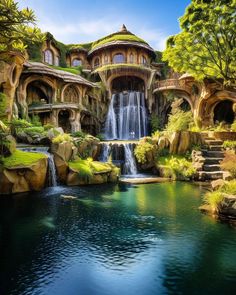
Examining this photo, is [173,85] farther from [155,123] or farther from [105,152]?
[105,152]

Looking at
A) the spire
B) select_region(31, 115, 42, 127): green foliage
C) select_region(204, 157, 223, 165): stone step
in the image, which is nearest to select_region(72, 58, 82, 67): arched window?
the spire

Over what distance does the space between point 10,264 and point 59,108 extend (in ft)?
→ 85.4

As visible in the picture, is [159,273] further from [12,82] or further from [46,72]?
[46,72]

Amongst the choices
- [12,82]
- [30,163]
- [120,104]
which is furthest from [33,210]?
[120,104]

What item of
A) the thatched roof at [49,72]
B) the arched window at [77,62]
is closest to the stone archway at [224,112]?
the thatched roof at [49,72]

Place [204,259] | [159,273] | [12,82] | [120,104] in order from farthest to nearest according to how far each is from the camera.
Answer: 1. [120,104]
2. [12,82]
3. [204,259]
4. [159,273]

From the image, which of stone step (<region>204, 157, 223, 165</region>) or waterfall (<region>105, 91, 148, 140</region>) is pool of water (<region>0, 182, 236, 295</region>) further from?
waterfall (<region>105, 91, 148, 140</region>)


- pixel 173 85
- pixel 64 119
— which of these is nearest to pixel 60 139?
pixel 64 119

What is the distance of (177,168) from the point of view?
22.2 meters

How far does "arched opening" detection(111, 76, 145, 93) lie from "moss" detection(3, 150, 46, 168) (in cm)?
2673

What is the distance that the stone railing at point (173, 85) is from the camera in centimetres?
3453

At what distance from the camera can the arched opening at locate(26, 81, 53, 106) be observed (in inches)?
1359

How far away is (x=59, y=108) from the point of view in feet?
107

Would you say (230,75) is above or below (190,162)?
above
